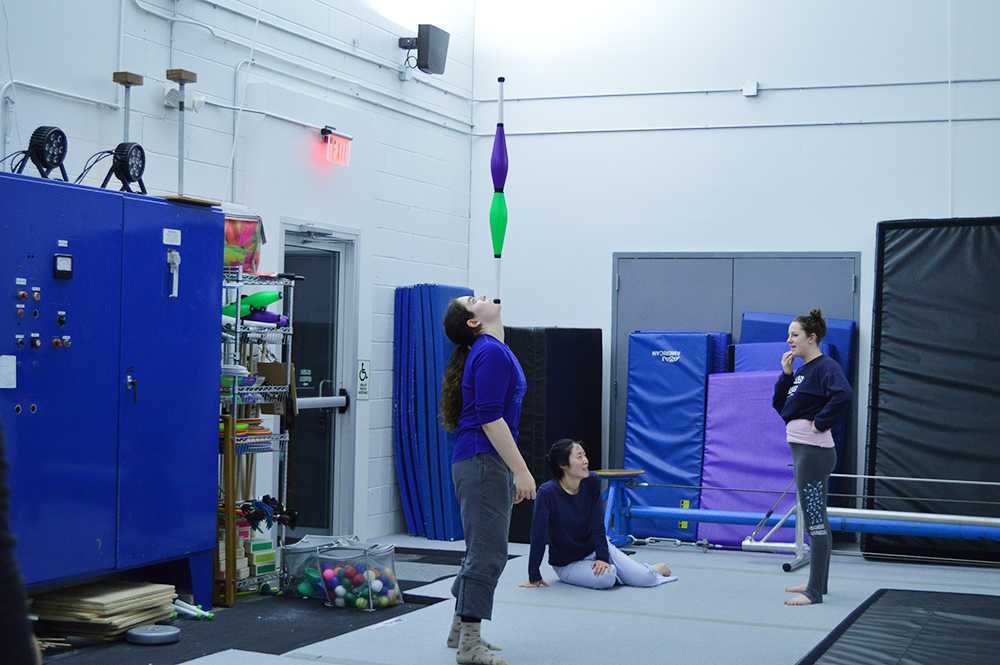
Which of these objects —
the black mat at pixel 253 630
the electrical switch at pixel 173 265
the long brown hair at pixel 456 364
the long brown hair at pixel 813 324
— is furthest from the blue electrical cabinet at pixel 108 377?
the long brown hair at pixel 813 324

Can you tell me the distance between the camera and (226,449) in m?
5.91

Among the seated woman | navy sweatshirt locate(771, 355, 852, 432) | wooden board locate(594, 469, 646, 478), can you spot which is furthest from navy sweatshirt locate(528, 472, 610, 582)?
wooden board locate(594, 469, 646, 478)

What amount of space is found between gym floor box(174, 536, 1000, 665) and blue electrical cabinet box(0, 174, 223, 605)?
31.1 inches

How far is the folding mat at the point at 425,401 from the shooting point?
27.0 ft

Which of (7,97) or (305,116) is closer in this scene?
(7,97)

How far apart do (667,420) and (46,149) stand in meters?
4.71

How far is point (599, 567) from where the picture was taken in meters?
6.27

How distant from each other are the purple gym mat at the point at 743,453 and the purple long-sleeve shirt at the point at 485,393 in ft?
12.4

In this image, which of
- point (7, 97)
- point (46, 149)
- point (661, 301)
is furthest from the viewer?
point (661, 301)

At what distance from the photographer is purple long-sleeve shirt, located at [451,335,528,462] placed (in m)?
4.49

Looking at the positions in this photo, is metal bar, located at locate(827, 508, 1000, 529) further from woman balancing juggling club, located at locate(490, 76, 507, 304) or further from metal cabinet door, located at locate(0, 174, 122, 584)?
metal cabinet door, located at locate(0, 174, 122, 584)

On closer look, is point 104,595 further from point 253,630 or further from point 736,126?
point 736,126

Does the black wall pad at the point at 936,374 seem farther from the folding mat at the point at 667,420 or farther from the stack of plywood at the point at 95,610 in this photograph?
the stack of plywood at the point at 95,610

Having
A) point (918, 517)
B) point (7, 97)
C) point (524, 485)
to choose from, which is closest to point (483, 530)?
point (524, 485)
